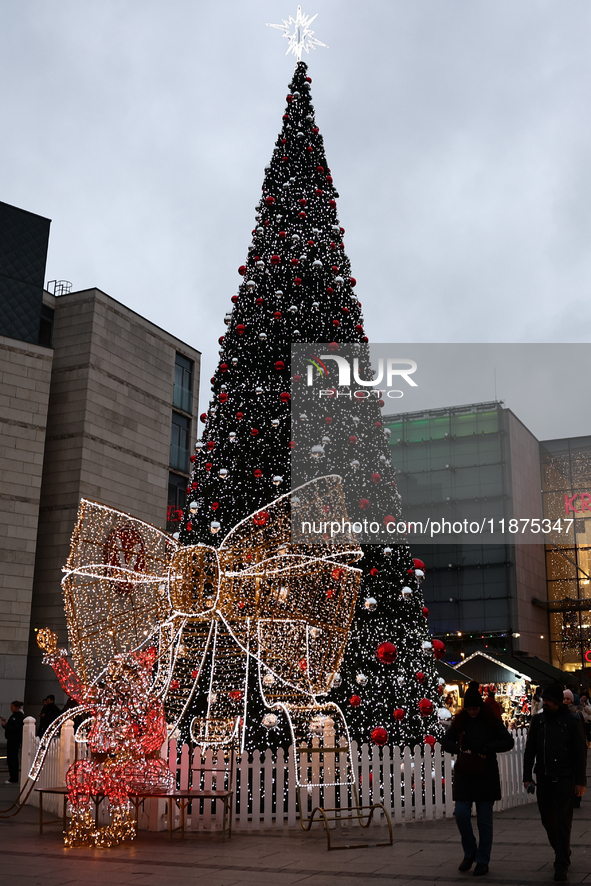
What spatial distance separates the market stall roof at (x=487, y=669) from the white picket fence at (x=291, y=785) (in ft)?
61.8

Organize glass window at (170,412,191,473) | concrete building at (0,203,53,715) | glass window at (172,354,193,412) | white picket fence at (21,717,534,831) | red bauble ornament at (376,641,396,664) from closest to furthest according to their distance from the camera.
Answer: white picket fence at (21,717,534,831) → red bauble ornament at (376,641,396,664) → concrete building at (0,203,53,715) → glass window at (170,412,191,473) → glass window at (172,354,193,412)

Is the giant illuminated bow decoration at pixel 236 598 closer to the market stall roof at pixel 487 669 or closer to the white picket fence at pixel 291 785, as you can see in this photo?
the white picket fence at pixel 291 785

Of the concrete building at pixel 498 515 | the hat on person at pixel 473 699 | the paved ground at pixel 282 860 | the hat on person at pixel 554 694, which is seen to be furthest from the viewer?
the concrete building at pixel 498 515

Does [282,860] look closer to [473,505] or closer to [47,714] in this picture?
[47,714]

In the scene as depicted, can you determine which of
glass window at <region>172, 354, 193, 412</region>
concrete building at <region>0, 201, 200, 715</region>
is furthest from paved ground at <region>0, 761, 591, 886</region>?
glass window at <region>172, 354, 193, 412</region>

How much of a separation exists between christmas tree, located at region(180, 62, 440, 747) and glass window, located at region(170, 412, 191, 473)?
24.9 m

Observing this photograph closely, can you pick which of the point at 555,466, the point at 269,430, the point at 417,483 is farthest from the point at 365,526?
the point at 555,466

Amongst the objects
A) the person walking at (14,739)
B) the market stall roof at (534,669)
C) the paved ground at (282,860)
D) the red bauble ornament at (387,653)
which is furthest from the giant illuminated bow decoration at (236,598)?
the market stall roof at (534,669)

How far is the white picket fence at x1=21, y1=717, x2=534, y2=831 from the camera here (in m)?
8.93

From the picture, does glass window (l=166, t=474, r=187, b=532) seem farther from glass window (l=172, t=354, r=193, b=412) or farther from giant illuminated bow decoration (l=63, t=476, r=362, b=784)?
giant illuminated bow decoration (l=63, t=476, r=362, b=784)

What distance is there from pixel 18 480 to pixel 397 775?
22.0m

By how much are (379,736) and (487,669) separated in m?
20.0

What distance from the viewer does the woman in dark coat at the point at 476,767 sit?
6699 millimetres

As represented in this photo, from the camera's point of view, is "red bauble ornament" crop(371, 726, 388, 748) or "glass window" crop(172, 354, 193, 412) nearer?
"red bauble ornament" crop(371, 726, 388, 748)
